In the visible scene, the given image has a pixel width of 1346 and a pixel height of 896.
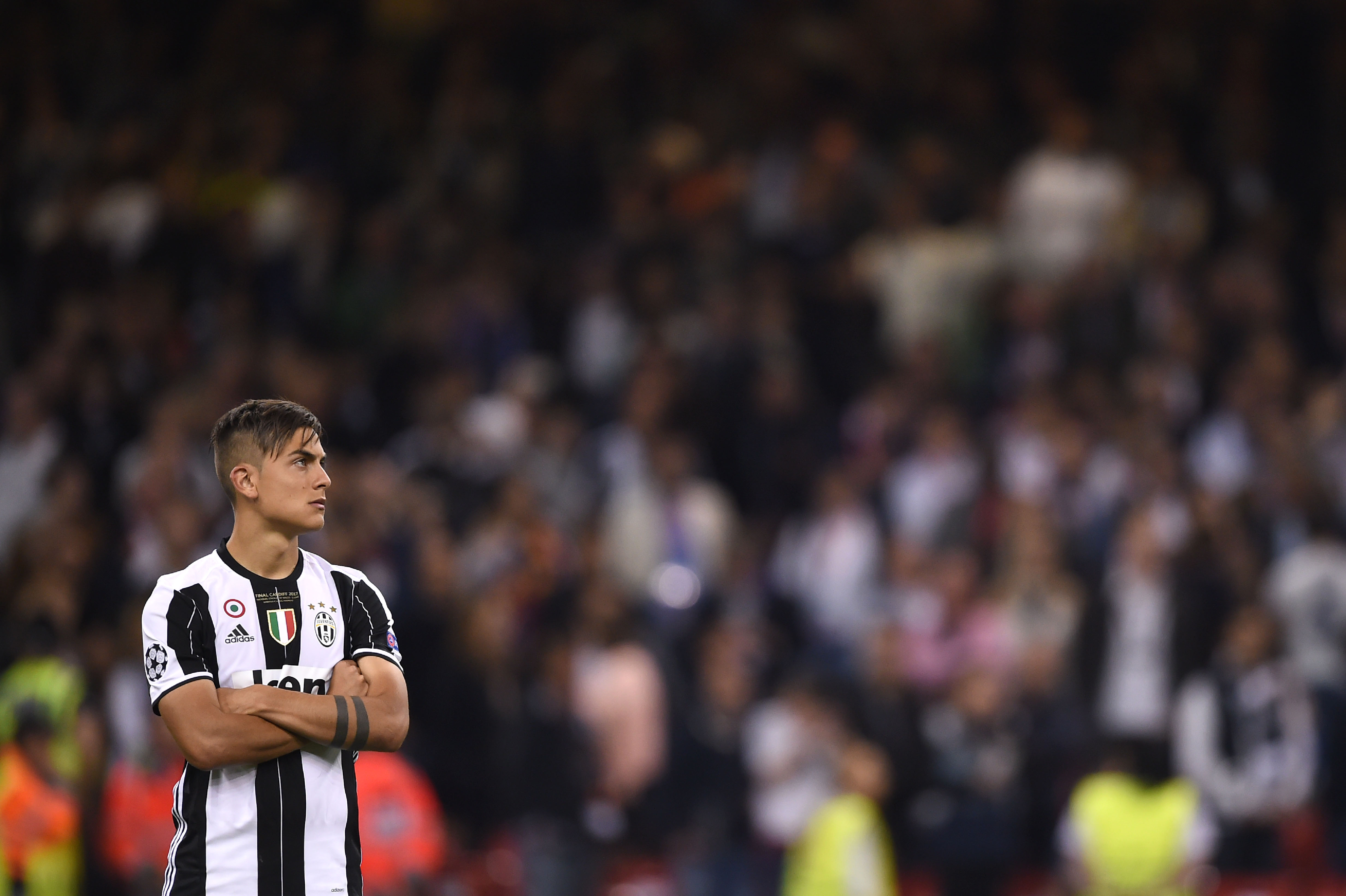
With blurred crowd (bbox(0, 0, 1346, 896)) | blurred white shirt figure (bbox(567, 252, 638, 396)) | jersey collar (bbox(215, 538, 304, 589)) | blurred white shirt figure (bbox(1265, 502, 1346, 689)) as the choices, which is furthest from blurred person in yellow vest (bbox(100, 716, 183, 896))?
blurred white shirt figure (bbox(1265, 502, 1346, 689))

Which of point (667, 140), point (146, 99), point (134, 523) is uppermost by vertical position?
point (146, 99)

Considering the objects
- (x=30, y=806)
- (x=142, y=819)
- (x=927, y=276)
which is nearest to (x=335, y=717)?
(x=30, y=806)

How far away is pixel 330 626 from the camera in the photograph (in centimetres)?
498

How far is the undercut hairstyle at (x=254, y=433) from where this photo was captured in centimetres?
495

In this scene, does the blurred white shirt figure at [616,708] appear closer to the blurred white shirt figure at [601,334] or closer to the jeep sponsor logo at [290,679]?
the blurred white shirt figure at [601,334]

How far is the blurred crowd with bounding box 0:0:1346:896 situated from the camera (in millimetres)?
11328

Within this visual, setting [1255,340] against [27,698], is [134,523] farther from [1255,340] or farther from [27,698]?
[1255,340]

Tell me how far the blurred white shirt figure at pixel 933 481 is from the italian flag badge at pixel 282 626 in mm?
8086

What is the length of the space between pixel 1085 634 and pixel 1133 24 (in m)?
6.18

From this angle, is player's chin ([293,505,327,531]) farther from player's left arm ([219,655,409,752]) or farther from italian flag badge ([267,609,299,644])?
player's left arm ([219,655,409,752])

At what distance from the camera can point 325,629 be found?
4.96 metres

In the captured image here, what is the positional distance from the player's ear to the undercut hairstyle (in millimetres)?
15

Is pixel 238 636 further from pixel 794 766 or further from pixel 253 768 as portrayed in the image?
pixel 794 766

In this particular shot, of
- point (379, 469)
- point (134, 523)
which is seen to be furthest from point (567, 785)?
point (134, 523)
